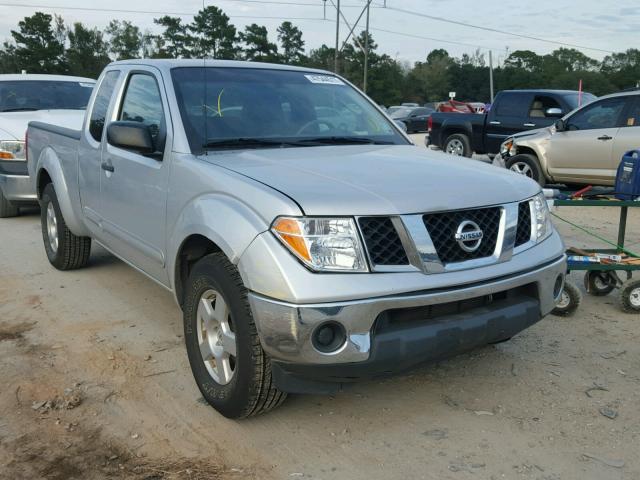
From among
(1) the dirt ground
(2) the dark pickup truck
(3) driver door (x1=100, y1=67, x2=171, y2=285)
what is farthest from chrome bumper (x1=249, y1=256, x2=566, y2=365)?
(2) the dark pickup truck

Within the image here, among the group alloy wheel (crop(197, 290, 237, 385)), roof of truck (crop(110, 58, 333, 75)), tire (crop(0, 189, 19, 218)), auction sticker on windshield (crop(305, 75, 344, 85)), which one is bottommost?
tire (crop(0, 189, 19, 218))

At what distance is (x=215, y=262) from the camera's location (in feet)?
9.75

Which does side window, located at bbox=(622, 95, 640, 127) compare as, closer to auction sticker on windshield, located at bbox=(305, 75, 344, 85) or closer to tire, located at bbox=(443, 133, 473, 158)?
tire, located at bbox=(443, 133, 473, 158)

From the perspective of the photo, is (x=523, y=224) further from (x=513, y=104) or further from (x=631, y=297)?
(x=513, y=104)

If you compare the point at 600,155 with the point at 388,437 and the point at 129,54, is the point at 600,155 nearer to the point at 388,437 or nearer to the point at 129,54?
the point at 388,437

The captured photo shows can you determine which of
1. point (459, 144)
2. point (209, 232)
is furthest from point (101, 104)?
point (459, 144)

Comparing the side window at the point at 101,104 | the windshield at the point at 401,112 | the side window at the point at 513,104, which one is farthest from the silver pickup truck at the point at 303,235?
the windshield at the point at 401,112

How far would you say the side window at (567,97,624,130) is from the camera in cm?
973

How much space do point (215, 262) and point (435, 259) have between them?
101cm

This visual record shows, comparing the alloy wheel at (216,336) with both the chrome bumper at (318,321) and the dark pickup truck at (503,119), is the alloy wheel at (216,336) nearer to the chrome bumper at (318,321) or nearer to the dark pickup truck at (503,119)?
the chrome bumper at (318,321)

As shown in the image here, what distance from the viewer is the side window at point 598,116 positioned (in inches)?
383

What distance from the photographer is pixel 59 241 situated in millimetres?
5625

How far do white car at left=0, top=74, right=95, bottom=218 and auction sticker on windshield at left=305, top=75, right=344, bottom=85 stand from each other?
3.70 metres

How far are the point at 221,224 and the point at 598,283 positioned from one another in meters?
3.52
